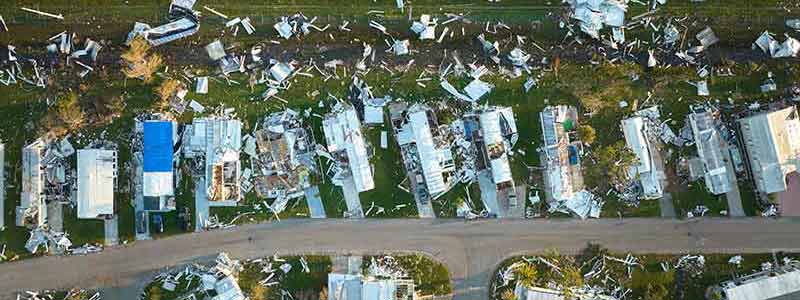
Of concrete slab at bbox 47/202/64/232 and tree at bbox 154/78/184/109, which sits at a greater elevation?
tree at bbox 154/78/184/109

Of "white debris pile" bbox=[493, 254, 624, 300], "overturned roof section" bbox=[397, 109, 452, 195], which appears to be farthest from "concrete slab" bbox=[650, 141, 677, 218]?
"overturned roof section" bbox=[397, 109, 452, 195]

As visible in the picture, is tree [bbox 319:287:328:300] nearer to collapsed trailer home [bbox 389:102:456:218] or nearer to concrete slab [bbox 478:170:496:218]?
collapsed trailer home [bbox 389:102:456:218]

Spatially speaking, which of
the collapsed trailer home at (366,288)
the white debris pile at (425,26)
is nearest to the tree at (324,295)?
the collapsed trailer home at (366,288)

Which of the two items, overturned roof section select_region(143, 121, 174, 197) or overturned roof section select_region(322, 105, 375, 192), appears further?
overturned roof section select_region(322, 105, 375, 192)

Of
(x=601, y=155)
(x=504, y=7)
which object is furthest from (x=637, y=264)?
(x=504, y=7)

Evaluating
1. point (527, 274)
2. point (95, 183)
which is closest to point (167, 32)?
point (95, 183)

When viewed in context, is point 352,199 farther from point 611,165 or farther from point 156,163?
point 611,165
